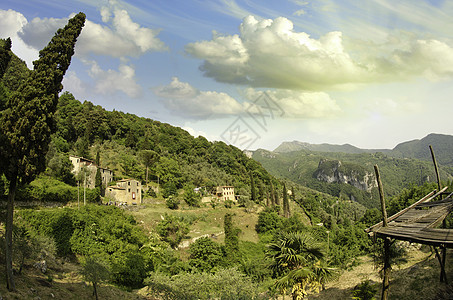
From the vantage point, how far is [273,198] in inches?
2869

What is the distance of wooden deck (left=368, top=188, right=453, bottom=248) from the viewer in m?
7.77

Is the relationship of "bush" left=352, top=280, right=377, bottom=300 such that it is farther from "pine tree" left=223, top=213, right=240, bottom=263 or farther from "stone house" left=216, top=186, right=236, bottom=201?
"stone house" left=216, top=186, right=236, bottom=201

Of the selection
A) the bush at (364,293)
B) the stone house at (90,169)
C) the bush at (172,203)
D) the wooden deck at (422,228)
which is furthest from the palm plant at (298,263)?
the stone house at (90,169)

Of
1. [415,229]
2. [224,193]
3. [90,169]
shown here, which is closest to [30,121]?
[415,229]

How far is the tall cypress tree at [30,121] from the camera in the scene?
12336mm

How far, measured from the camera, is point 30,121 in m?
12.8

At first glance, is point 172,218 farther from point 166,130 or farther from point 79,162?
point 166,130

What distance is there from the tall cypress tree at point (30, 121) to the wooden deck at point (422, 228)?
1538cm

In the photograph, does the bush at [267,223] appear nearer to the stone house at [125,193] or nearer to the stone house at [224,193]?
the stone house at [224,193]

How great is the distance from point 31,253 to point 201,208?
36.6m

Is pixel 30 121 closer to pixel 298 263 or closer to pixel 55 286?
pixel 55 286

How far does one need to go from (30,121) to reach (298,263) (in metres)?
14.2

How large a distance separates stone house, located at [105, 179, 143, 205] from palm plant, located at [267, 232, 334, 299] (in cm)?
3655

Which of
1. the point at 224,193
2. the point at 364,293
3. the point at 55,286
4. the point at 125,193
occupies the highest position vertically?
the point at 125,193
